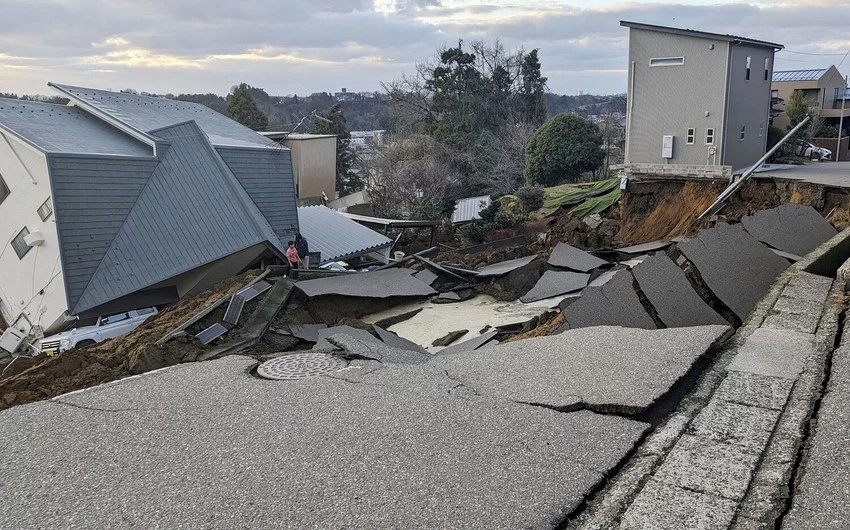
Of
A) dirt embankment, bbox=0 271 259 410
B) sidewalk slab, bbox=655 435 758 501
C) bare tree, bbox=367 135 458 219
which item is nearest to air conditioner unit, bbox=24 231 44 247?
dirt embankment, bbox=0 271 259 410

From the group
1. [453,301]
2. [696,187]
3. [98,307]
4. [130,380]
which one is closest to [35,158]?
[98,307]

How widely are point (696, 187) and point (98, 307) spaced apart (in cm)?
1694

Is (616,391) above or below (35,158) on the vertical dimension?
below

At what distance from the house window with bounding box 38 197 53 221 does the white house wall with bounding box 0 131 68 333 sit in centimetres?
9

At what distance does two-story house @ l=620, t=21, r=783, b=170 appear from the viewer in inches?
795

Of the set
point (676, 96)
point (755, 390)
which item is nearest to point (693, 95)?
point (676, 96)

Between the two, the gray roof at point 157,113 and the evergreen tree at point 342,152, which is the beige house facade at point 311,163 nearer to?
the gray roof at point 157,113

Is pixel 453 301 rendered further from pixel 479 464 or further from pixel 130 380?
pixel 479 464

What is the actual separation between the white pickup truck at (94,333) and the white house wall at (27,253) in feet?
2.65

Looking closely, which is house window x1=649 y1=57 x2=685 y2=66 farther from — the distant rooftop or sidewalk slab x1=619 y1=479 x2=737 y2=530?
sidewalk slab x1=619 y1=479 x2=737 y2=530

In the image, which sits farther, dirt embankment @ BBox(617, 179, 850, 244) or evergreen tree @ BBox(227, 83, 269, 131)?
evergreen tree @ BBox(227, 83, 269, 131)

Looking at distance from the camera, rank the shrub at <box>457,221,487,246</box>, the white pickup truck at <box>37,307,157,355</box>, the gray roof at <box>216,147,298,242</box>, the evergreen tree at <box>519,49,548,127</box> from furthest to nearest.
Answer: the evergreen tree at <box>519,49,548,127</box> → the shrub at <box>457,221,487,246</box> → the gray roof at <box>216,147,298,242</box> → the white pickup truck at <box>37,307,157,355</box>

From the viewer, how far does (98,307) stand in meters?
15.2

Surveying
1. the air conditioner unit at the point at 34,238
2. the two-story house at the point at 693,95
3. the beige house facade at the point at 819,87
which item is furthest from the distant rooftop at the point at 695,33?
the beige house facade at the point at 819,87
